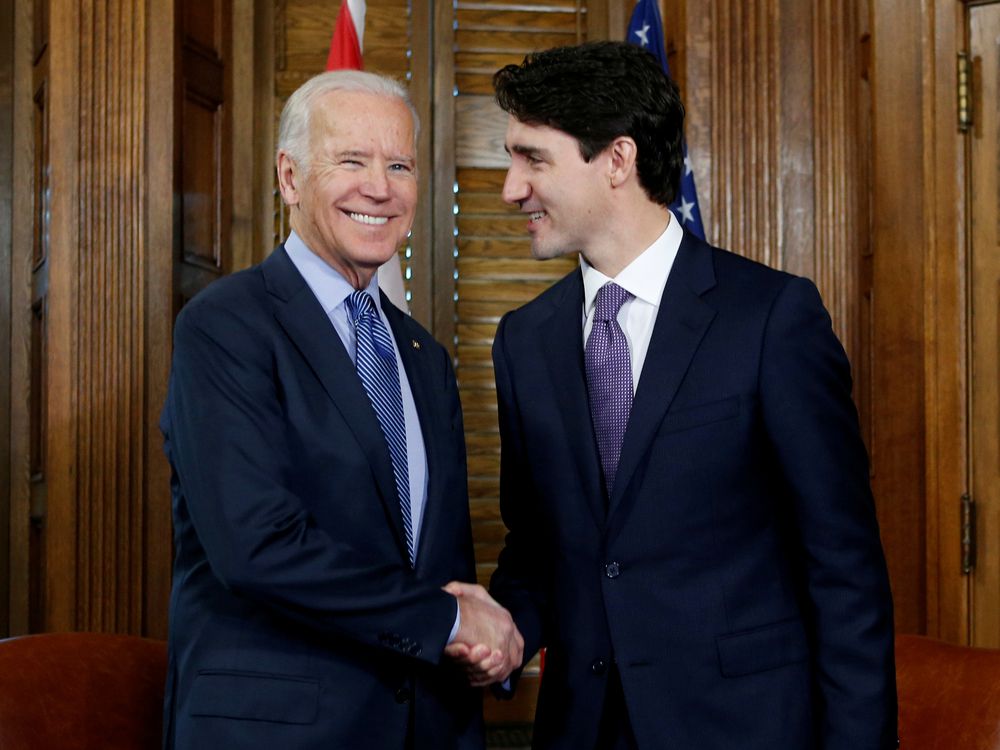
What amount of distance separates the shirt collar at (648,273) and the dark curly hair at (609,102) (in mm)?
94

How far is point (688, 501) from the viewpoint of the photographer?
180 cm

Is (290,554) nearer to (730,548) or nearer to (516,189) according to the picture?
(730,548)

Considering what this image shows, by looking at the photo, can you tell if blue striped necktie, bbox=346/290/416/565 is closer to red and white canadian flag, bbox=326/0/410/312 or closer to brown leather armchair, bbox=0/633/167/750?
brown leather armchair, bbox=0/633/167/750

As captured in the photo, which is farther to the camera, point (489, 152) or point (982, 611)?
point (489, 152)

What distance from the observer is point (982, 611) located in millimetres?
3225

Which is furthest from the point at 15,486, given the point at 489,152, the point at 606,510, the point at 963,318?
the point at 963,318

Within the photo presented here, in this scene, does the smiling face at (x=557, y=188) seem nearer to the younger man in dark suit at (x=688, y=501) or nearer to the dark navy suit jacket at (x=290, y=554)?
the younger man in dark suit at (x=688, y=501)

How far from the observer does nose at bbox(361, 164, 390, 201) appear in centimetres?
196

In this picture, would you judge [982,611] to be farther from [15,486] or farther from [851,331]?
[15,486]

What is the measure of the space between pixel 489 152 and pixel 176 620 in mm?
2643

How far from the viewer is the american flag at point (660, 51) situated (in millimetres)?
3488

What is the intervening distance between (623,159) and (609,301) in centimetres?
26

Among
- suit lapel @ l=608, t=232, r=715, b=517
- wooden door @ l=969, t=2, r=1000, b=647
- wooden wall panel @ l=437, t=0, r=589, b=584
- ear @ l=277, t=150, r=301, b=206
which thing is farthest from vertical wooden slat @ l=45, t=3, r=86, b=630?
wooden door @ l=969, t=2, r=1000, b=647

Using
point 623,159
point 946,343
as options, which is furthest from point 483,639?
point 946,343
